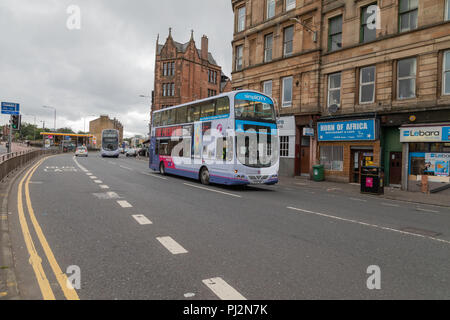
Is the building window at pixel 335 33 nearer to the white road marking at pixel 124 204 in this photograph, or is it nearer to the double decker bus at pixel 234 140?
the double decker bus at pixel 234 140

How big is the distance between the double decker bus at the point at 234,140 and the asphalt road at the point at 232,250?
4453 millimetres

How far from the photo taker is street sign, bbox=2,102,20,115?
65.1ft

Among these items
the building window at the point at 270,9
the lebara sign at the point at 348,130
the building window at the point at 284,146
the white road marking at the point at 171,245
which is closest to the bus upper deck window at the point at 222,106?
the white road marking at the point at 171,245

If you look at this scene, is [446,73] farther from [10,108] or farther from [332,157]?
[10,108]

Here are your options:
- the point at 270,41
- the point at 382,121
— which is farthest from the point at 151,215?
the point at 270,41

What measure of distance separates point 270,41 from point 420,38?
458 inches

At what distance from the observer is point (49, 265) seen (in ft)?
14.4

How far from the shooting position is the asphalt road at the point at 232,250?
377cm

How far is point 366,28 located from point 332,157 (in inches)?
313

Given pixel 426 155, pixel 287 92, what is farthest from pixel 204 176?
pixel 287 92

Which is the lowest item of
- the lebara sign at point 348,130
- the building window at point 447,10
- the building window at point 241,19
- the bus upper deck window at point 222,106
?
the lebara sign at point 348,130

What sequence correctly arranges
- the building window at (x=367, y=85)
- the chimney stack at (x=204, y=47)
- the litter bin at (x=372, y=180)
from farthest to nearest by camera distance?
the chimney stack at (x=204, y=47), the building window at (x=367, y=85), the litter bin at (x=372, y=180)

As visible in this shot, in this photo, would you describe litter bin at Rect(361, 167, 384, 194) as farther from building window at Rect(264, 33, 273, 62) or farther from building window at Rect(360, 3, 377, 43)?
building window at Rect(264, 33, 273, 62)

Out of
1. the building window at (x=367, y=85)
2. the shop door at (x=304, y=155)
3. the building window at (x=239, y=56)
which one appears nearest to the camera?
the building window at (x=367, y=85)
